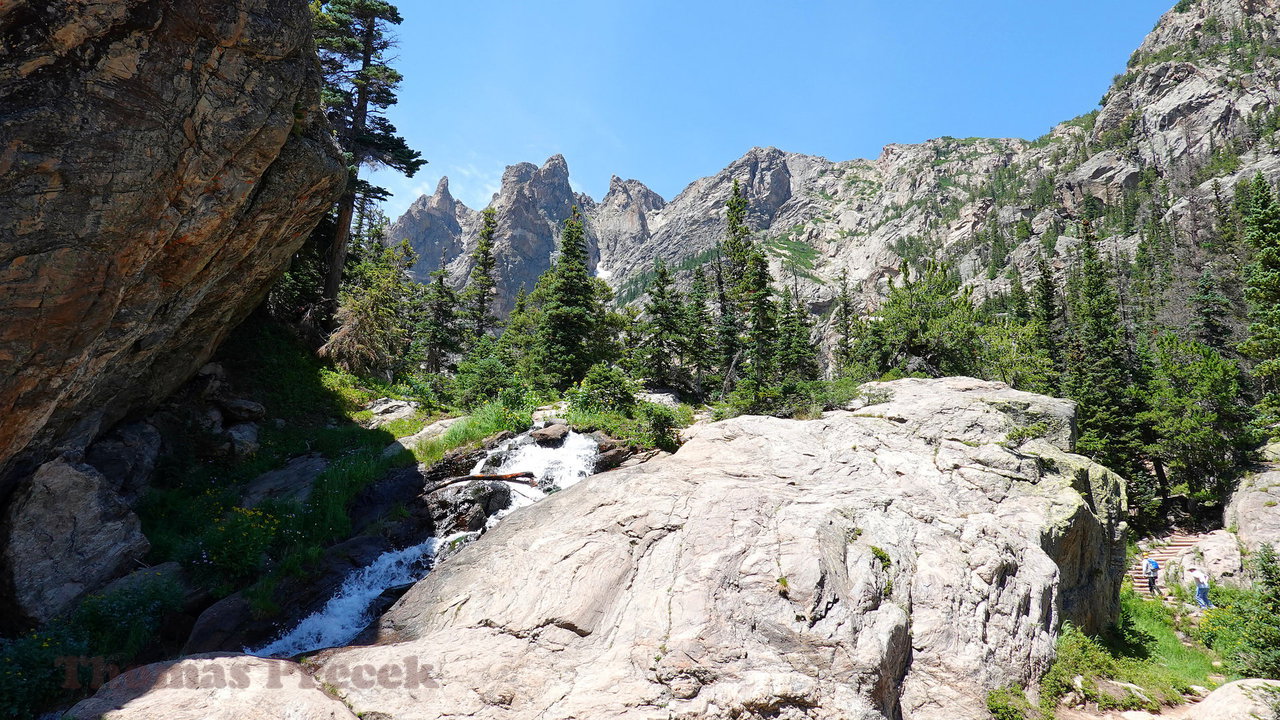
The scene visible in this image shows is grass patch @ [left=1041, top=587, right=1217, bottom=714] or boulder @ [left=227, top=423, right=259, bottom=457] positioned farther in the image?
boulder @ [left=227, top=423, right=259, bottom=457]

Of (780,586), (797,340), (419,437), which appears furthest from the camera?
(797,340)

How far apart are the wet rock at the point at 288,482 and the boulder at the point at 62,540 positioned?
92.8 inches

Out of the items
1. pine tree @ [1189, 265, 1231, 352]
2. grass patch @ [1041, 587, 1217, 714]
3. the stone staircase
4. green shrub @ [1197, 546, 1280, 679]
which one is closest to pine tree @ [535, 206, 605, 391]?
grass patch @ [1041, 587, 1217, 714]

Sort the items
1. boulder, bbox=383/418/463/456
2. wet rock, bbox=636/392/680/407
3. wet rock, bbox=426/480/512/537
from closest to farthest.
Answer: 1. wet rock, bbox=426/480/512/537
2. boulder, bbox=383/418/463/456
3. wet rock, bbox=636/392/680/407

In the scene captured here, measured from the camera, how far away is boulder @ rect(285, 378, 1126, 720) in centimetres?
632

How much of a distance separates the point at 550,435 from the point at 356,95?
1894 centimetres

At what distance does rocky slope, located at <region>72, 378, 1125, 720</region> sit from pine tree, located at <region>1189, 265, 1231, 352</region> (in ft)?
194

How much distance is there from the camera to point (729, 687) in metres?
6.15

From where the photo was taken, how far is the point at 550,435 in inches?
601

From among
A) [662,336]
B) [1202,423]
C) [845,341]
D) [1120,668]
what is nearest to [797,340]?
[845,341]

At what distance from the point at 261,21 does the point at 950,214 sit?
200355 mm

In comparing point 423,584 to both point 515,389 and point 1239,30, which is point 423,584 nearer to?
point 515,389

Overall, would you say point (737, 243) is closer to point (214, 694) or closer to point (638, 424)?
point (638, 424)

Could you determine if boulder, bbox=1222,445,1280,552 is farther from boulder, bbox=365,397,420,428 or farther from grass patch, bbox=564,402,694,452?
boulder, bbox=365,397,420,428
